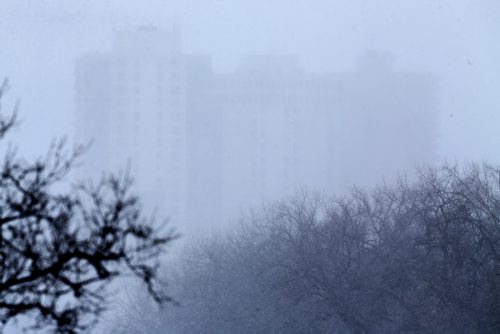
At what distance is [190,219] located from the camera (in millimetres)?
74562

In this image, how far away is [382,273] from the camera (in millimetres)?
20234

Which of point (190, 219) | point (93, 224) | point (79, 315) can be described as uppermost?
point (190, 219)

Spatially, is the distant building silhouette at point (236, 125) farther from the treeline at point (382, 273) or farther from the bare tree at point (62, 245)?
the bare tree at point (62, 245)

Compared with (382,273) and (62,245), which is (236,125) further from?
(62,245)

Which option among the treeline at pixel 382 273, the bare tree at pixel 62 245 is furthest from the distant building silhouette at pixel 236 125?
the bare tree at pixel 62 245

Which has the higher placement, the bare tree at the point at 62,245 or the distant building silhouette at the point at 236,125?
the distant building silhouette at the point at 236,125

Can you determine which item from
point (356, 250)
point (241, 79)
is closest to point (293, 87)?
point (241, 79)

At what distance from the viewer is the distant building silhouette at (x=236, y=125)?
243ft

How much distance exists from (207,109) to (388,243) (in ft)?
187

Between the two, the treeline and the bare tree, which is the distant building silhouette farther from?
the bare tree

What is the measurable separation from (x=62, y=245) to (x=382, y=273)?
610 inches

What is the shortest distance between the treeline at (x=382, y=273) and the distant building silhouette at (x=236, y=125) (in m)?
47.3

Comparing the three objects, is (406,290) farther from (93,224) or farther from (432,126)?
(432,126)

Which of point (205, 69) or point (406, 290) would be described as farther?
point (205, 69)
